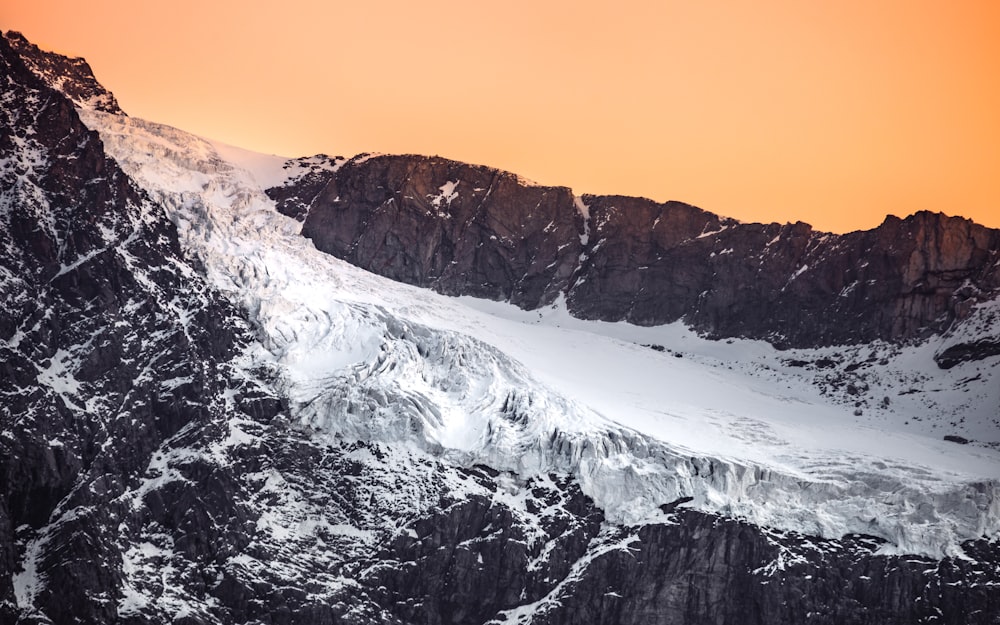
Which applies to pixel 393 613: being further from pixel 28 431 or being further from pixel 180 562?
pixel 28 431

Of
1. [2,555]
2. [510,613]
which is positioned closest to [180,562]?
[2,555]

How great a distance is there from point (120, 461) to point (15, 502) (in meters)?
13.1

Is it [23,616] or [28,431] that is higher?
[28,431]

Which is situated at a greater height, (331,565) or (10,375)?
(10,375)

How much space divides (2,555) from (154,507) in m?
18.6

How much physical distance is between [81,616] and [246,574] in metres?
18.7

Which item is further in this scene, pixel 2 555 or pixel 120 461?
pixel 120 461

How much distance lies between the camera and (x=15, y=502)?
188125 mm

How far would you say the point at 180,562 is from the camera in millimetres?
193625

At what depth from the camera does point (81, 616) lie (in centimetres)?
18338

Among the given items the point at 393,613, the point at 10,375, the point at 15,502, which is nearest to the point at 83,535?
the point at 15,502

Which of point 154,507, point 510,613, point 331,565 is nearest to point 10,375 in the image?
point 154,507

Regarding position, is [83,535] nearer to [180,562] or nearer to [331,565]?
[180,562]

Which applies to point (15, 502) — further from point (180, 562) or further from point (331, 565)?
point (331, 565)
